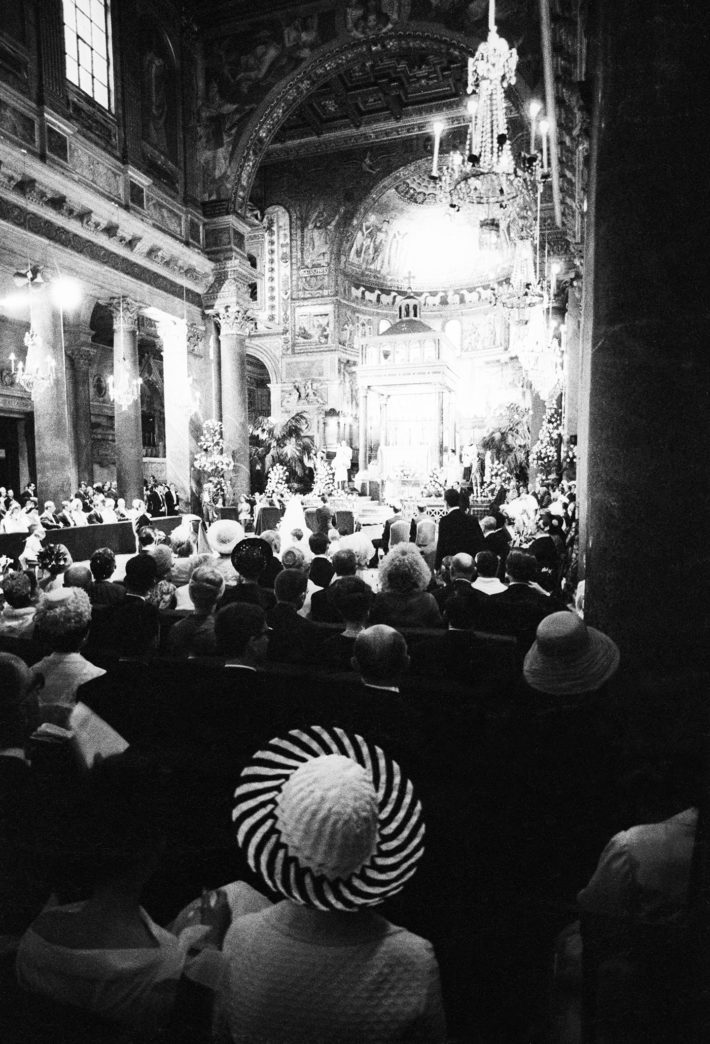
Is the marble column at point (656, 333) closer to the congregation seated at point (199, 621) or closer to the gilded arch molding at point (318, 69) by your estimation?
the congregation seated at point (199, 621)

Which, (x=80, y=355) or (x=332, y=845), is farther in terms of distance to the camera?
(x=80, y=355)

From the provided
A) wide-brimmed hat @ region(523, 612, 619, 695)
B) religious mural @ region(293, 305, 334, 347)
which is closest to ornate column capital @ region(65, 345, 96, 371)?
religious mural @ region(293, 305, 334, 347)

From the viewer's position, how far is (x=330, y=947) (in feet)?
3.67

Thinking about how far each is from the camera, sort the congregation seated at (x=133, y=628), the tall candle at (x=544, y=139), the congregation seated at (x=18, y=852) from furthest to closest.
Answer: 1. the tall candle at (x=544, y=139)
2. the congregation seated at (x=133, y=628)
3. the congregation seated at (x=18, y=852)

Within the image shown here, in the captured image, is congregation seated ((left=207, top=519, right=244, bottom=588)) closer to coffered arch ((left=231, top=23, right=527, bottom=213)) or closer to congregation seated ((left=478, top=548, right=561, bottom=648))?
congregation seated ((left=478, top=548, right=561, bottom=648))

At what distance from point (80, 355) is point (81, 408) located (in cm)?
158

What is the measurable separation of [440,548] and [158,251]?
12.6m

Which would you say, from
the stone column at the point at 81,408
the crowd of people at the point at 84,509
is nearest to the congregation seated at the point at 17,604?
the crowd of people at the point at 84,509

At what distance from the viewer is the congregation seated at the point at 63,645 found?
304cm

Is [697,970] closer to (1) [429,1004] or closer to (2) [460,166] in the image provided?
(1) [429,1004]

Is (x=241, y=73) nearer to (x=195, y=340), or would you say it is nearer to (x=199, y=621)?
(x=195, y=340)

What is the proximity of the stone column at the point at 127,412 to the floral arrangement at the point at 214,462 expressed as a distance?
1.72 metres

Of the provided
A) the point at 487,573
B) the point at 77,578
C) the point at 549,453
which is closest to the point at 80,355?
the point at 549,453

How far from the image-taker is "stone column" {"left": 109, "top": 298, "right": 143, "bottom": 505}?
626 inches
